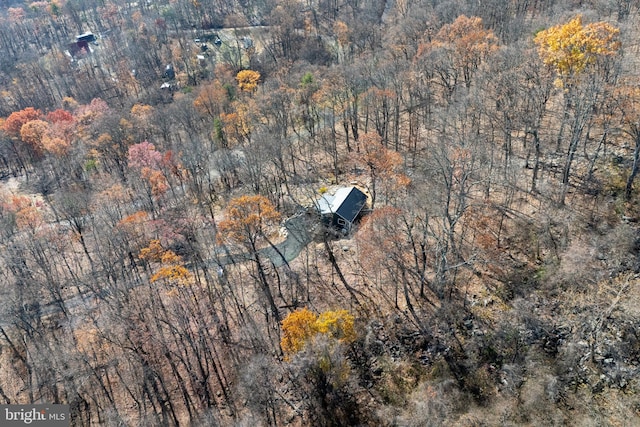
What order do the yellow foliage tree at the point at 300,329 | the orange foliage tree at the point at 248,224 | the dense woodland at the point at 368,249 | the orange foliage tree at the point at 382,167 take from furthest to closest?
the orange foliage tree at the point at 382,167 → the orange foliage tree at the point at 248,224 → the dense woodland at the point at 368,249 → the yellow foliage tree at the point at 300,329

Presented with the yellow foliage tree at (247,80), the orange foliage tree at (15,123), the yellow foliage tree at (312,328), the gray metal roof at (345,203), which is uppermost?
the yellow foliage tree at (312,328)

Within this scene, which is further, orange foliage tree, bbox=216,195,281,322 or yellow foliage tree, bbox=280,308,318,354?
orange foliage tree, bbox=216,195,281,322

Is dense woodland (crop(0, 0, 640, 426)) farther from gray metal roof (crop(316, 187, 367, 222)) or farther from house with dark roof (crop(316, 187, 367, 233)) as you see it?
gray metal roof (crop(316, 187, 367, 222))

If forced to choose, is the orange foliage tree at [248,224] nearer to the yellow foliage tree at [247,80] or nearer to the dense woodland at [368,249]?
the dense woodland at [368,249]

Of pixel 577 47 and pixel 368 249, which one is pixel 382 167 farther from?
pixel 577 47

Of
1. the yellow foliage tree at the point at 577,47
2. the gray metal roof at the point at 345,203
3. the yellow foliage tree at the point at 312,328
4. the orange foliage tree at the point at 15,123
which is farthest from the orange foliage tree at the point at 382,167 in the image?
the orange foliage tree at the point at 15,123
